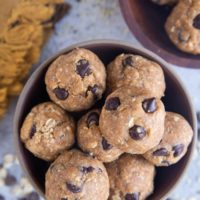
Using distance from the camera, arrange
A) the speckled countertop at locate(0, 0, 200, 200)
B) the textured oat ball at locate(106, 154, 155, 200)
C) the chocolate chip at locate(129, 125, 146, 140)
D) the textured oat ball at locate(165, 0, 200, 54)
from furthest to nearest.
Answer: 1. the speckled countertop at locate(0, 0, 200, 200)
2. the textured oat ball at locate(165, 0, 200, 54)
3. the textured oat ball at locate(106, 154, 155, 200)
4. the chocolate chip at locate(129, 125, 146, 140)

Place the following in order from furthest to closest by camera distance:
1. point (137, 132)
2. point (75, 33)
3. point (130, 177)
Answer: point (75, 33)
point (130, 177)
point (137, 132)

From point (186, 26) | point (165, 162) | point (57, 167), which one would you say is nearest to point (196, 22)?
point (186, 26)

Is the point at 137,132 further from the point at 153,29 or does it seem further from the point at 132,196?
the point at 153,29

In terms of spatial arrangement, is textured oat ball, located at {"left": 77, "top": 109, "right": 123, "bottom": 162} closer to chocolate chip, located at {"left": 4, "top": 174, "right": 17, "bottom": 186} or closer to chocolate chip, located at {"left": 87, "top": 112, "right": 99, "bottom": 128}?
chocolate chip, located at {"left": 87, "top": 112, "right": 99, "bottom": 128}

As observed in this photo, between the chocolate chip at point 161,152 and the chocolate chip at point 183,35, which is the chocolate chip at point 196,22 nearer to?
the chocolate chip at point 183,35

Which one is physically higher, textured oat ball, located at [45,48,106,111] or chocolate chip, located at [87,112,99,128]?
textured oat ball, located at [45,48,106,111]

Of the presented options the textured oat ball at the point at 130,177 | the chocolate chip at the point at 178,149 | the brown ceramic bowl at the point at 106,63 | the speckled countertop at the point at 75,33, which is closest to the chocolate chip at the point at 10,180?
the speckled countertop at the point at 75,33

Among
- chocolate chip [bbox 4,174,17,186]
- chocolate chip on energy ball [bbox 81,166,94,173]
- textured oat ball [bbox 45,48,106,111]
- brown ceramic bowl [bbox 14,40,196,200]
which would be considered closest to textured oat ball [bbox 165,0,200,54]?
brown ceramic bowl [bbox 14,40,196,200]
